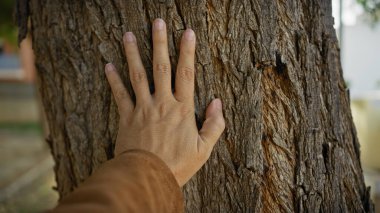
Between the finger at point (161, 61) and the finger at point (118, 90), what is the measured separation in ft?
0.39

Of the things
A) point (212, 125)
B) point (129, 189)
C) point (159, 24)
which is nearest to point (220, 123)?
point (212, 125)

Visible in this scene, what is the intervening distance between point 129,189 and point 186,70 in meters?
0.48

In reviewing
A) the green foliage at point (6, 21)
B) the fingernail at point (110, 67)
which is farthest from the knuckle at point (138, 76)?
the green foliage at point (6, 21)

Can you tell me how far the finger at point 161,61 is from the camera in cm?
155

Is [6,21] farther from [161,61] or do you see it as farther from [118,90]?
[161,61]

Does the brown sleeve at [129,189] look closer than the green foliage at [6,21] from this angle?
Yes

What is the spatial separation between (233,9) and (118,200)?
75cm

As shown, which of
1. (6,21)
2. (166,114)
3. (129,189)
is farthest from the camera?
(6,21)

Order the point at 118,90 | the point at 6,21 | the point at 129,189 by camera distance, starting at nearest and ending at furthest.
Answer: the point at 129,189 → the point at 118,90 → the point at 6,21

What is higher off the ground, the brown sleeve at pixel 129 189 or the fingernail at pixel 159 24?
the fingernail at pixel 159 24

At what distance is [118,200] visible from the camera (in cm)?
115

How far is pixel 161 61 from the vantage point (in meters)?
1.56

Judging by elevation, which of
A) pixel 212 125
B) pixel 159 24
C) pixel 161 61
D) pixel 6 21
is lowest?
pixel 212 125

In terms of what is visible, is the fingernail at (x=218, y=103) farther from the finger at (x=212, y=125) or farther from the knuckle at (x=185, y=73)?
the knuckle at (x=185, y=73)
